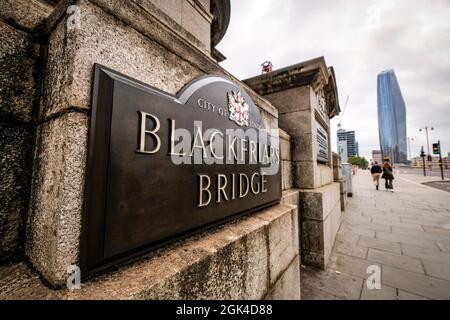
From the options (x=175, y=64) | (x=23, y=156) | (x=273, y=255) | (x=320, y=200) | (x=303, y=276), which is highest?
(x=175, y=64)

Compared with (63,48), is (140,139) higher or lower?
lower

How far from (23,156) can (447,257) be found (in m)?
5.52

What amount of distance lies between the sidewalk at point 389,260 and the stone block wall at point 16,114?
2906 millimetres

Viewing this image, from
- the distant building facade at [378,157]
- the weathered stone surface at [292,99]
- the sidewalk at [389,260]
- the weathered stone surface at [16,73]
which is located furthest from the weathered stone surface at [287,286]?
the distant building facade at [378,157]

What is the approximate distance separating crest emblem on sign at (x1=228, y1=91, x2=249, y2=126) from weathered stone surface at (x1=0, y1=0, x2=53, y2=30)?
1.19m

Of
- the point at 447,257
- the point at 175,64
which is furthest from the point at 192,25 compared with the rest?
the point at 447,257

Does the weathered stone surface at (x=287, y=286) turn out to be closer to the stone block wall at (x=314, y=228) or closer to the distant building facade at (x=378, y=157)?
the stone block wall at (x=314, y=228)

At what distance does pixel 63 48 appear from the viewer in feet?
2.93

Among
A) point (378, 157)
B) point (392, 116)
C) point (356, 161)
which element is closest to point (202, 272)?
point (356, 161)

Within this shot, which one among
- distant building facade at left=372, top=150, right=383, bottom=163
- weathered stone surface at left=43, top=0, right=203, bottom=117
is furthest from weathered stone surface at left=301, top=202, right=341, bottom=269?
distant building facade at left=372, top=150, right=383, bottom=163

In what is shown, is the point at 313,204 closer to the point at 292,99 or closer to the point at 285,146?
the point at 285,146

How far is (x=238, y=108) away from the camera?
1769 mm

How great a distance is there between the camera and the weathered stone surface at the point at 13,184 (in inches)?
35.6
